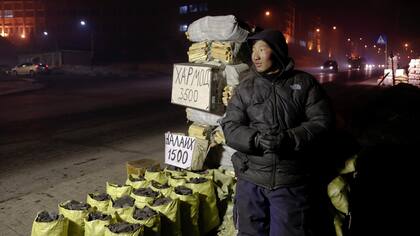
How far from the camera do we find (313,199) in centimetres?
300

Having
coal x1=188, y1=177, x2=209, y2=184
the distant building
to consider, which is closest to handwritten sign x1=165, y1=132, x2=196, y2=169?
coal x1=188, y1=177, x2=209, y2=184

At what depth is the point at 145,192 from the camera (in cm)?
381

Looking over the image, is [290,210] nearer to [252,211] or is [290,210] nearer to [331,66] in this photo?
[252,211]

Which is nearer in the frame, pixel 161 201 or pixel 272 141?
pixel 272 141

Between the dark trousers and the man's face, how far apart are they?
0.91 meters

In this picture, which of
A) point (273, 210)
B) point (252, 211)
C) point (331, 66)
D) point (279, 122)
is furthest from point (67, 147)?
point (331, 66)

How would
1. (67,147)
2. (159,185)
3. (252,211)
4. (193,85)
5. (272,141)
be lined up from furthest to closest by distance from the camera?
(67,147), (193,85), (159,185), (252,211), (272,141)

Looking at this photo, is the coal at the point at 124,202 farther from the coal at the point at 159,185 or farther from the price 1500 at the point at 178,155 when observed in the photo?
the price 1500 at the point at 178,155

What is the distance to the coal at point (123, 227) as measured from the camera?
9.89 feet

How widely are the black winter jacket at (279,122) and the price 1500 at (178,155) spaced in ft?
6.37

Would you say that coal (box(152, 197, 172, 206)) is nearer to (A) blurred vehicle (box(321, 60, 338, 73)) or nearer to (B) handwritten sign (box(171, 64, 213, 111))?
(B) handwritten sign (box(171, 64, 213, 111))

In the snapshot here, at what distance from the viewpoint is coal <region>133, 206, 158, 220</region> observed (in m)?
Answer: 3.28

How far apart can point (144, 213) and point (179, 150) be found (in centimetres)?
166

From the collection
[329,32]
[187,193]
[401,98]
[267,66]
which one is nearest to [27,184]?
[187,193]
